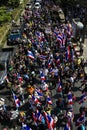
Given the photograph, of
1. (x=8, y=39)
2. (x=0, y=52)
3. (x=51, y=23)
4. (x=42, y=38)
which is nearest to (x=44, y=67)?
(x=0, y=52)

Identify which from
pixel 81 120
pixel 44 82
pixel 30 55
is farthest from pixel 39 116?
Result: pixel 30 55

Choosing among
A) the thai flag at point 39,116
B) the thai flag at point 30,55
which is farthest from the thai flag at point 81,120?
the thai flag at point 30,55

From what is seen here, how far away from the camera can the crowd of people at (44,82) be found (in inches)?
1096

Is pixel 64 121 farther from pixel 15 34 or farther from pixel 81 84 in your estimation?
pixel 15 34

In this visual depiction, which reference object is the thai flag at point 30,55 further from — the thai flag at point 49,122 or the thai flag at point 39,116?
the thai flag at point 49,122

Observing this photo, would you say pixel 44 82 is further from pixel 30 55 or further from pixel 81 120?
pixel 81 120

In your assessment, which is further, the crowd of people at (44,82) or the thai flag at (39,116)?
the crowd of people at (44,82)

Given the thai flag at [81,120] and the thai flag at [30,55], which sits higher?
the thai flag at [81,120]

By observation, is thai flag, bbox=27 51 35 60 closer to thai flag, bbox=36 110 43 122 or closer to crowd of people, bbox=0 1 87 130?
crowd of people, bbox=0 1 87 130

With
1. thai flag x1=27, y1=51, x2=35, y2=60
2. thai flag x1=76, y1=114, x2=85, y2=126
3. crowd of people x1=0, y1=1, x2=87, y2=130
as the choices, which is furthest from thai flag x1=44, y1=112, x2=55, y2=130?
thai flag x1=27, y1=51, x2=35, y2=60

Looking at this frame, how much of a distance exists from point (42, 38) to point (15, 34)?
23.9ft

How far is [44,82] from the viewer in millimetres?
35094

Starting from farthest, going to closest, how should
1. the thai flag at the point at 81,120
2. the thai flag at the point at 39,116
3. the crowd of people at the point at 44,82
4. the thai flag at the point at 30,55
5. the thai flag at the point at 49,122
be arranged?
the thai flag at the point at 30,55
the crowd of people at the point at 44,82
the thai flag at the point at 39,116
the thai flag at the point at 81,120
the thai flag at the point at 49,122

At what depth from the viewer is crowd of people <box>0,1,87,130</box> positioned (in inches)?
1096
